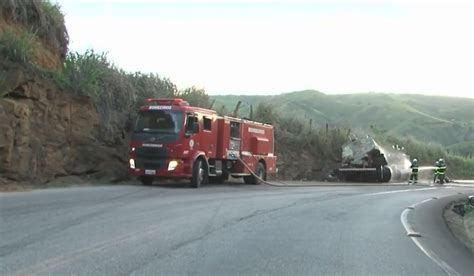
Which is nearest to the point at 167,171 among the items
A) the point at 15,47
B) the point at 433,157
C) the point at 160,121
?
the point at 160,121

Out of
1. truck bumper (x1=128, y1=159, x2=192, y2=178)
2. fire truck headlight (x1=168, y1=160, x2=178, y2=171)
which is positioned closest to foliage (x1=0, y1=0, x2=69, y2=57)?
truck bumper (x1=128, y1=159, x2=192, y2=178)

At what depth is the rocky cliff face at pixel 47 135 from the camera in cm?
1927

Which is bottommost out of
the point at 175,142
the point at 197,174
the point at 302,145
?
the point at 197,174

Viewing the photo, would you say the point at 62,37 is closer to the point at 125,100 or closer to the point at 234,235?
the point at 125,100

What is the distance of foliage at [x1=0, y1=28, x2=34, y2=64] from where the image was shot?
67.9 feet

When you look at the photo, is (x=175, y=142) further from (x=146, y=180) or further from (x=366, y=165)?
(x=366, y=165)

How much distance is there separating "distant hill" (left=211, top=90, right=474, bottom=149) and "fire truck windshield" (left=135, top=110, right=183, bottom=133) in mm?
53300

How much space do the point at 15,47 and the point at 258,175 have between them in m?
12.8

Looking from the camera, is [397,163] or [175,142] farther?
[397,163]

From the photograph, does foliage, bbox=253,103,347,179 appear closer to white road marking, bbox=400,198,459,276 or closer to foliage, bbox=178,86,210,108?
foliage, bbox=178,86,210,108

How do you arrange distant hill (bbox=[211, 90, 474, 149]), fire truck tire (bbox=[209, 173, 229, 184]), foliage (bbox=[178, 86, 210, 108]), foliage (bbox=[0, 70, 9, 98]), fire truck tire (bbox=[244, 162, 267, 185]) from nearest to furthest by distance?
1. foliage (bbox=[0, 70, 9, 98])
2. fire truck tire (bbox=[209, 173, 229, 184])
3. fire truck tire (bbox=[244, 162, 267, 185])
4. foliage (bbox=[178, 86, 210, 108])
5. distant hill (bbox=[211, 90, 474, 149])

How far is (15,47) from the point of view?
68.4 ft

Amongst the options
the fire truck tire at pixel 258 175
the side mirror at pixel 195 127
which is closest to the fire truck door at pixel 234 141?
the fire truck tire at pixel 258 175

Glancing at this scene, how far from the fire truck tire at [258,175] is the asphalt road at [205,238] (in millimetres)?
11638
